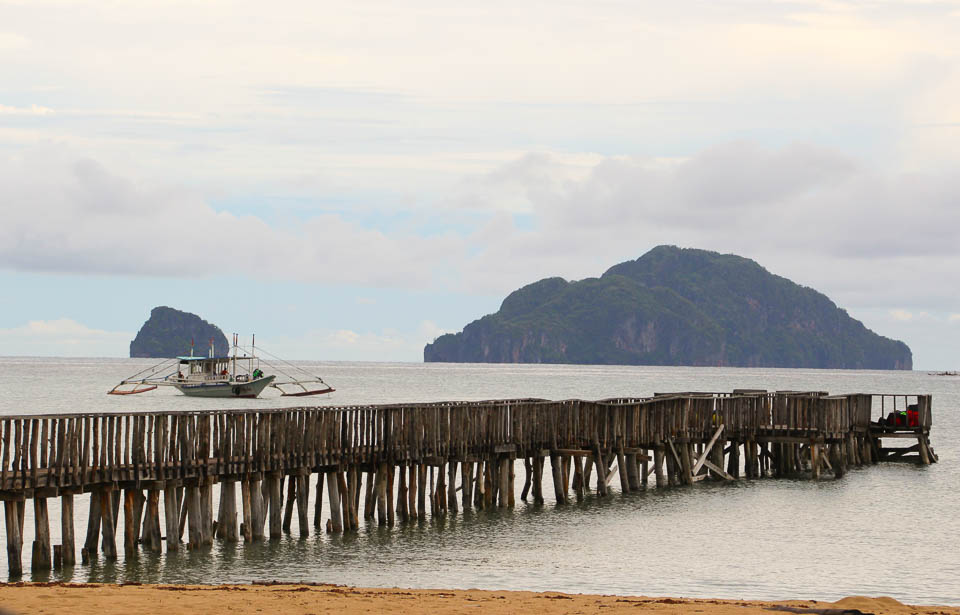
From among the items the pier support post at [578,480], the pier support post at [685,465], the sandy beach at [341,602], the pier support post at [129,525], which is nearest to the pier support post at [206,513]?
the pier support post at [129,525]

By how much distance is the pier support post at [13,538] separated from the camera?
22.0 meters

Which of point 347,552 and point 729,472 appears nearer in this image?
point 347,552

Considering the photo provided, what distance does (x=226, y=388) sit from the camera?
11425 centimetres

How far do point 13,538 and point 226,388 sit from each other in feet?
306

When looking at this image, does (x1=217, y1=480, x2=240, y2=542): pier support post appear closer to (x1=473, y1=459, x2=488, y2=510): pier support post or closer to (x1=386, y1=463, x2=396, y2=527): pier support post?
(x1=386, y1=463, x2=396, y2=527): pier support post

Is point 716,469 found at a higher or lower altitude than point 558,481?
lower

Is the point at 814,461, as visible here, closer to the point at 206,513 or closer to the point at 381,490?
the point at 381,490

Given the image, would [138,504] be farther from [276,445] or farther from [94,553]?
[276,445]

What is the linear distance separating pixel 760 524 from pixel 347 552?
12.2 m

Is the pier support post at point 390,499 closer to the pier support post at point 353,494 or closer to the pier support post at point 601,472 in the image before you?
the pier support post at point 353,494

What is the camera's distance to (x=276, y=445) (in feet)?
90.0

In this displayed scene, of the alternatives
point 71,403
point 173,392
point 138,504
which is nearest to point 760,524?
point 138,504

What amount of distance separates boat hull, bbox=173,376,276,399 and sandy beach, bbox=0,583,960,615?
96.2m

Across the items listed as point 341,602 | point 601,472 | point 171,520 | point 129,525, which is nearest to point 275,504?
point 171,520
